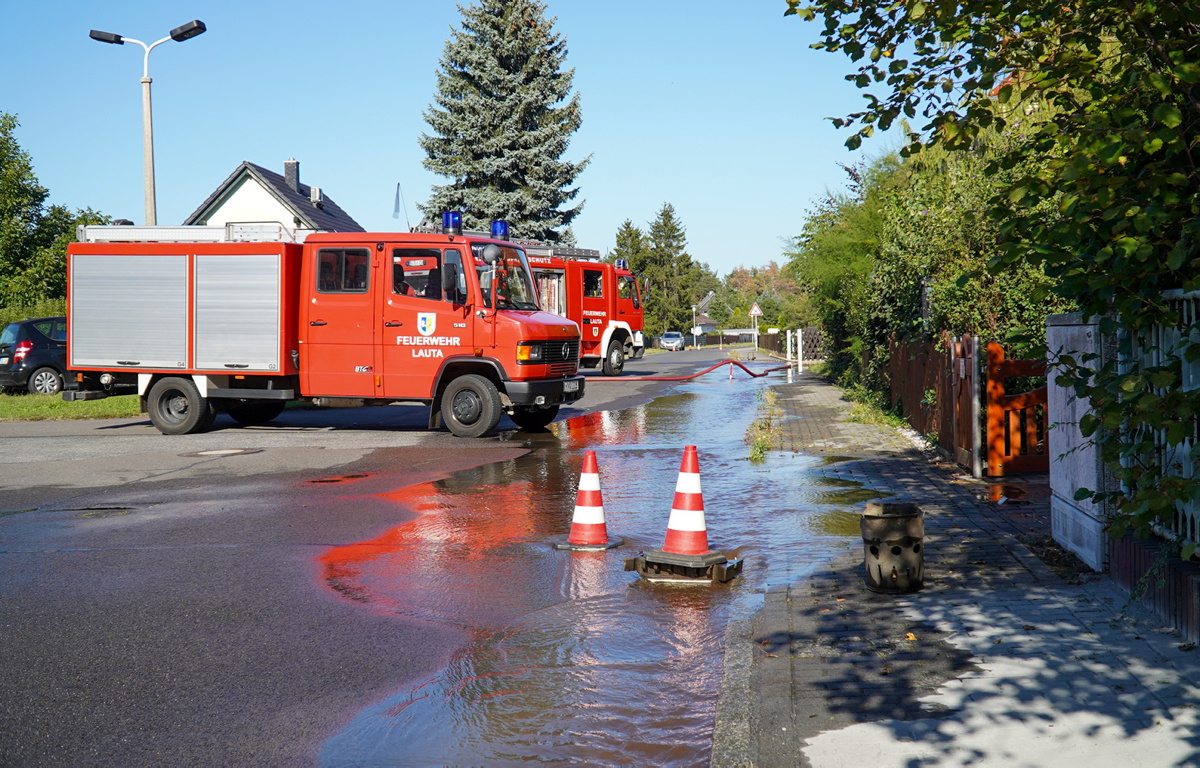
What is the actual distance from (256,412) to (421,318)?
4928mm

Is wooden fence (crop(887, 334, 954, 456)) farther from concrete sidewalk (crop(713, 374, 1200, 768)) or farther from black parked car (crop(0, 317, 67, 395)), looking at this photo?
black parked car (crop(0, 317, 67, 395))

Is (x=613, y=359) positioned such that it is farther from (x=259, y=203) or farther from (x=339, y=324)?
(x=259, y=203)

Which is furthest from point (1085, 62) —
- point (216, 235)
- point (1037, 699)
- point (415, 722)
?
point (216, 235)

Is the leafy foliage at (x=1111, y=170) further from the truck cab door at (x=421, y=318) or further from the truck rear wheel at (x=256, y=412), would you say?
the truck rear wheel at (x=256, y=412)

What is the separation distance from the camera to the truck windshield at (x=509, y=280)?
14.6 m

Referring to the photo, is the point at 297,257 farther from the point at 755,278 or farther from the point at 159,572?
the point at 755,278

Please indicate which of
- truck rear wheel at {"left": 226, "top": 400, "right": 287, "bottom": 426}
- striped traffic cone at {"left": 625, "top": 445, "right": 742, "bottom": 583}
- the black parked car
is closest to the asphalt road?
striped traffic cone at {"left": 625, "top": 445, "right": 742, "bottom": 583}

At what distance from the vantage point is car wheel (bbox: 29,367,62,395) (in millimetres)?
23656

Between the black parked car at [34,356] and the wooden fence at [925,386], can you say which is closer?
the wooden fence at [925,386]

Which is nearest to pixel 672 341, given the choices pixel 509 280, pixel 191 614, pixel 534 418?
pixel 534 418

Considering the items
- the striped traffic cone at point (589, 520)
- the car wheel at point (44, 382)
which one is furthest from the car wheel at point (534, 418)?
the car wheel at point (44, 382)

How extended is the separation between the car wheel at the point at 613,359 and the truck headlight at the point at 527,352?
16.9 m

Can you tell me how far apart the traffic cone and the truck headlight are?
25.7 ft

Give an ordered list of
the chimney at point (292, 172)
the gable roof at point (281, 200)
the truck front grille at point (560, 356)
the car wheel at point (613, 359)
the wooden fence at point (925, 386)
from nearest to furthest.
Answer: the wooden fence at point (925, 386), the truck front grille at point (560, 356), the car wheel at point (613, 359), the gable roof at point (281, 200), the chimney at point (292, 172)
